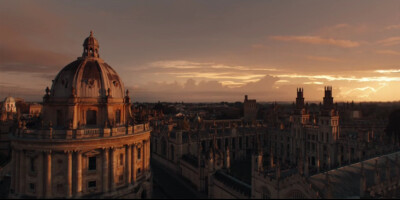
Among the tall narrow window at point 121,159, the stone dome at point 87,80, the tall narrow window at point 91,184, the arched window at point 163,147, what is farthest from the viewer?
the arched window at point 163,147

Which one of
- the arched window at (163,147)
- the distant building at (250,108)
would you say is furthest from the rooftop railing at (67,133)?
the distant building at (250,108)

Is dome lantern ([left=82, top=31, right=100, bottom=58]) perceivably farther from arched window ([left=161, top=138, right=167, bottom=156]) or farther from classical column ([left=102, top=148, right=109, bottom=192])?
arched window ([left=161, top=138, right=167, bottom=156])

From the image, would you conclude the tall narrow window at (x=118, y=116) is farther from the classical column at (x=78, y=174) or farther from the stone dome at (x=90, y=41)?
the stone dome at (x=90, y=41)

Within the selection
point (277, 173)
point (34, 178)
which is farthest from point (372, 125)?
point (34, 178)

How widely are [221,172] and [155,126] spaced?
29644 millimetres

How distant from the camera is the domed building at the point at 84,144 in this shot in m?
28.6

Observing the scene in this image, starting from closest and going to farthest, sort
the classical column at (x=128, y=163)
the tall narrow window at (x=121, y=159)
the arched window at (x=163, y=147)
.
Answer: the tall narrow window at (x=121, y=159)
the classical column at (x=128, y=163)
the arched window at (x=163, y=147)

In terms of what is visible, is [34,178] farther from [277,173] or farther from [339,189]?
[339,189]

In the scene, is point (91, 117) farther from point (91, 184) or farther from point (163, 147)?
point (163, 147)

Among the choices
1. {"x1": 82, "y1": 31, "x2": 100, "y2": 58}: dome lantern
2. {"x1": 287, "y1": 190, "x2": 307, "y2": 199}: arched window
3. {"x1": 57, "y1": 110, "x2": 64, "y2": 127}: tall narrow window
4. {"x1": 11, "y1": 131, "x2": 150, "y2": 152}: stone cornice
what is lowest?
{"x1": 287, "y1": 190, "x2": 307, "y2": 199}: arched window

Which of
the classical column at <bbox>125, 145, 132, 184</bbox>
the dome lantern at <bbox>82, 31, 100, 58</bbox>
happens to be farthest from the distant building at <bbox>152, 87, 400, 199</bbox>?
the dome lantern at <bbox>82, 31, 100, 58</bbox>

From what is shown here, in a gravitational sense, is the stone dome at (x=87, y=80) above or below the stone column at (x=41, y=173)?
above

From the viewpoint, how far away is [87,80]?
33.5 metres

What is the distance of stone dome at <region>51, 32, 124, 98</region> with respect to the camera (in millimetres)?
32938
